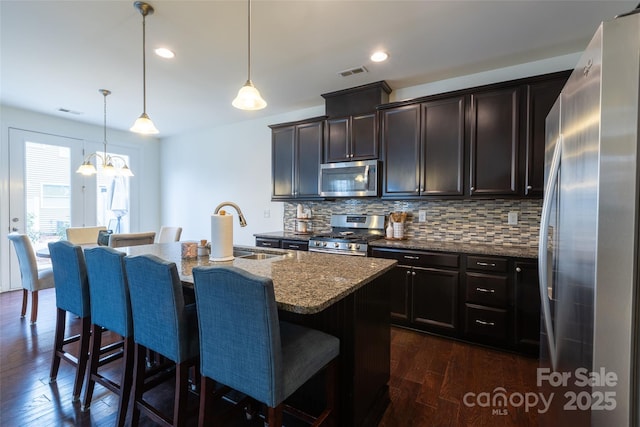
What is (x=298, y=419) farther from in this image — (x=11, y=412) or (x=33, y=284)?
(x=33, y=284)

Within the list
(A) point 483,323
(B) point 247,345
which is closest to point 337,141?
(A) point 483,323

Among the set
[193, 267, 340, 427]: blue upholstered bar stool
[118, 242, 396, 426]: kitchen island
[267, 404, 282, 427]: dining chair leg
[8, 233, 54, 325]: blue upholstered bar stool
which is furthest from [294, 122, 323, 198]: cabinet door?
[8, 233, 54, 325]: blue upholstered bar stool

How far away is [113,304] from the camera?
164 centimetres

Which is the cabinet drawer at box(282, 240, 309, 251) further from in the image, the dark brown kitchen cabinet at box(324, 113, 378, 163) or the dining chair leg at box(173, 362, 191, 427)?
the dining chair leg at box(173, 362, 191, 427)

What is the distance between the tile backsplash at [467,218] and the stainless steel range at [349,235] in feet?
0.38

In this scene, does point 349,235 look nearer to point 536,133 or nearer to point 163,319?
point 536,133

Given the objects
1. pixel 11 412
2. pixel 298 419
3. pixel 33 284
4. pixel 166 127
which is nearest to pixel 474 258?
pixel 298 419

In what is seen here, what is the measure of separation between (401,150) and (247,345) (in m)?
2.68

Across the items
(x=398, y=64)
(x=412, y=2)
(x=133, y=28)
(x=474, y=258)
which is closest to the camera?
(x=412, y=2)

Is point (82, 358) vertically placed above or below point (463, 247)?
below

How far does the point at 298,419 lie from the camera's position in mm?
1567

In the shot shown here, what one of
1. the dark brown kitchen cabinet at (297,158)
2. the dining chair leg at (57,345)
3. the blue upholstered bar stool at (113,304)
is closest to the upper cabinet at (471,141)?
the dark brown kitchen cabinet at (297,158)

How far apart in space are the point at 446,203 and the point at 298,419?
2.59 meters

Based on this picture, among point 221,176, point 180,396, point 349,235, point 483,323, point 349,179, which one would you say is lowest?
point 483,323
